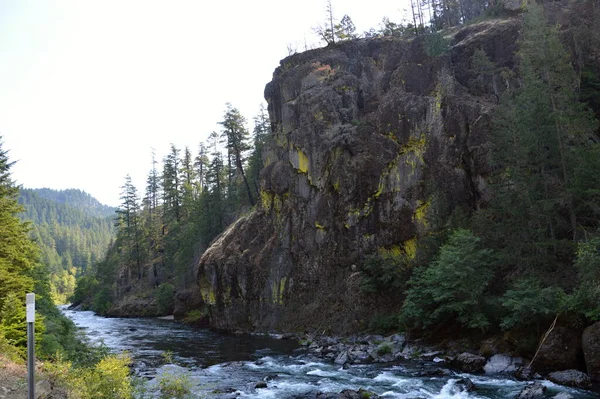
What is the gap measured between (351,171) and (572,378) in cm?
2182

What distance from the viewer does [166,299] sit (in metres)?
56.2

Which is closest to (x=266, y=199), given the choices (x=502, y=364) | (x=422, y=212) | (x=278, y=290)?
(x=278, y=290)

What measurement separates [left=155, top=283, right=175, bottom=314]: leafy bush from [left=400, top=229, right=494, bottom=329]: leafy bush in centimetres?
3981

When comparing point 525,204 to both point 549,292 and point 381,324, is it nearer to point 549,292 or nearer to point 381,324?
point 549,292

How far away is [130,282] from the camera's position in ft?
222

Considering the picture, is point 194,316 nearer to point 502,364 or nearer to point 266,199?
point 266,199

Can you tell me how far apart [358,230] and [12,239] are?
75.1 ft

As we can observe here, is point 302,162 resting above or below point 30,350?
above

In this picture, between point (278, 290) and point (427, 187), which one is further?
point (278, 290)

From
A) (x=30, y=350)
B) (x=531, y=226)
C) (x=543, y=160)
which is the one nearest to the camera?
(x=30, y=350)

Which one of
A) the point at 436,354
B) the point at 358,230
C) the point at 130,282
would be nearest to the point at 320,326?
the point at 358,230

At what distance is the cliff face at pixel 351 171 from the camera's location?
3164 centimetres

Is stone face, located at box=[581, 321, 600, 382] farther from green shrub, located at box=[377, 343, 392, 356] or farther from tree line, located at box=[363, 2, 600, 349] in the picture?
green shrub, located at box=[377, 343, 392, 356]

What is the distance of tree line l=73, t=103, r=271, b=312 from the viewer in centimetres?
5459
